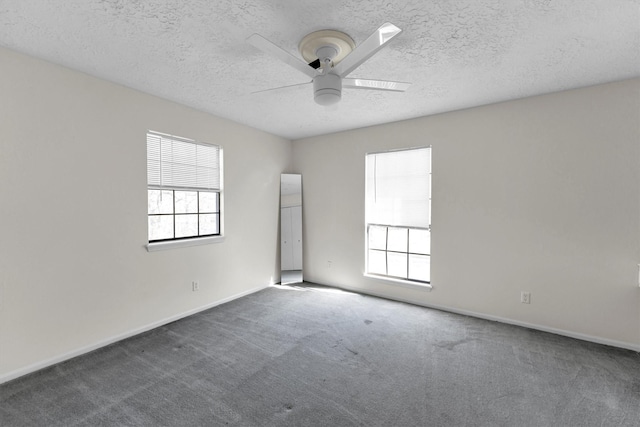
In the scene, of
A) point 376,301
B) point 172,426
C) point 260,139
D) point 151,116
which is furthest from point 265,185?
point 172,426

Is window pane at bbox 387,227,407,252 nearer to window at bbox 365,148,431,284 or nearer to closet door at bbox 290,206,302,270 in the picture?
window at bbox 365,148,431,284

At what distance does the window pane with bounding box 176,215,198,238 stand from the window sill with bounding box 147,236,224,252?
0.41 ft

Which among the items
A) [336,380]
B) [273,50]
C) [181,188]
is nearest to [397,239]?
[336,380]

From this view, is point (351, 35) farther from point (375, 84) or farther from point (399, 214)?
point (399, 214)

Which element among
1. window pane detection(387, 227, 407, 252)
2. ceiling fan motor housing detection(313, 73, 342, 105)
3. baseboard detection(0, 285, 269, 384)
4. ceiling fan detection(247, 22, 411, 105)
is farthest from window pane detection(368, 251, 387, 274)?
ceiling fan motor housing detection(313, 73, 342, 105)

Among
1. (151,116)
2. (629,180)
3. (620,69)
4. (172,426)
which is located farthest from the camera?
(151,116)

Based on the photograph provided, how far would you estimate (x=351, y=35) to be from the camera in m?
1.92

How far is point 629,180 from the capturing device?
260 centimetres

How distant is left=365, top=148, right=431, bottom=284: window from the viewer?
380 cm

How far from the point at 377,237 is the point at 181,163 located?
2884 millimetres

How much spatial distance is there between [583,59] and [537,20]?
0.89 m

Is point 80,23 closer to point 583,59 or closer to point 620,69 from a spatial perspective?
point 583,59

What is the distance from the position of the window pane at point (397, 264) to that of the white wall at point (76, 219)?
2.61 meters

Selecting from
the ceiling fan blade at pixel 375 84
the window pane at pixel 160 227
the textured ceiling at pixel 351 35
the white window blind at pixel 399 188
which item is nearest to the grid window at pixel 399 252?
the white window blind at pixel 399 188
